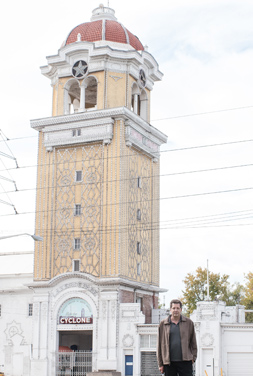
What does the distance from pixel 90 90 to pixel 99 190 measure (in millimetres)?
11514

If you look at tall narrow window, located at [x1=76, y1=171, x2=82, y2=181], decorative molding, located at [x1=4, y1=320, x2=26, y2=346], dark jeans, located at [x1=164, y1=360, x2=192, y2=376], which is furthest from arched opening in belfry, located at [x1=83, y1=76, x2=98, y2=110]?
dark jeans, located at [x1=164, y1=360, x2=192, y2=376]

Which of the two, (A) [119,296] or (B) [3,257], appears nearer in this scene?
(A) [119,296]

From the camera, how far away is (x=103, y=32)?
60031mm

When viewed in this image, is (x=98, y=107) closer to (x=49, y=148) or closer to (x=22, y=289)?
(x=49, y=148)

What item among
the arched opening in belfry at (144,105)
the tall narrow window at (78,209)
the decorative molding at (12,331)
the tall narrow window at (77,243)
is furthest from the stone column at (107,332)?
the arched opening in belfry at (144,105)

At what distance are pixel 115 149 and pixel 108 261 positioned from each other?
9.28 meters

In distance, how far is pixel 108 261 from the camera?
2130 inches

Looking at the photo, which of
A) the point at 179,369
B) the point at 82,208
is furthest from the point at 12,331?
the point at 179,369

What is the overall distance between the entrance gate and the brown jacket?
4256 cm

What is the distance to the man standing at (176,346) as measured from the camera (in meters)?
11.5

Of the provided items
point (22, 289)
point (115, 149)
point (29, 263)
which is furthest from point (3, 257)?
point (115, 149)

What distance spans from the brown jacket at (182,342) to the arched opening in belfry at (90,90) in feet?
158

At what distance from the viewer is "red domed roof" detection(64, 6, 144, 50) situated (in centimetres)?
6009

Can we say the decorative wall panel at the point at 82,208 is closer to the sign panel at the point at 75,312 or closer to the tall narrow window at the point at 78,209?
the tall narrow window at the point at 78,209
